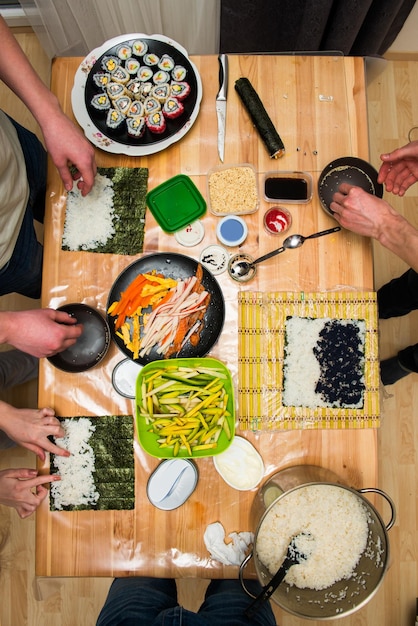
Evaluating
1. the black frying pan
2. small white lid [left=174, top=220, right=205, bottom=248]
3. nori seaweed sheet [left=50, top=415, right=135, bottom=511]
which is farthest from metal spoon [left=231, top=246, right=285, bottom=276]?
nori seaweed sheet [left=50, top=415, right=135, bottom=511]

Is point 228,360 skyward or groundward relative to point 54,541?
skyward

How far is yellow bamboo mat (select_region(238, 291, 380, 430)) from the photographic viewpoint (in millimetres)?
1490

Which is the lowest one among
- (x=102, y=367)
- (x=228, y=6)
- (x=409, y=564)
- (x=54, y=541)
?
(x=409, y=564)

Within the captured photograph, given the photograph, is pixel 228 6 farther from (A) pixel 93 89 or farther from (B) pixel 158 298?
(B) pixel 158 298

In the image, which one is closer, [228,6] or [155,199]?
[155,199]

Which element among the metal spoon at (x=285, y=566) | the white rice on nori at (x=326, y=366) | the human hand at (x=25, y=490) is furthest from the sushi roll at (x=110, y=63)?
the metal spoon at (x=285, y=566)

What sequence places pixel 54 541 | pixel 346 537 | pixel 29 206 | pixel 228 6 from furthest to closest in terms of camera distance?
pixel 228 6 < pixel 29 206 < pixel 54 541 < pixel 346 537

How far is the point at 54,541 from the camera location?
4.79ft

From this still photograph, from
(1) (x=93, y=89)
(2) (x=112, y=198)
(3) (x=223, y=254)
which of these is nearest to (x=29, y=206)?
(2) (x=112, y=198)

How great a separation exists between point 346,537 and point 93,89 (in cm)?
164

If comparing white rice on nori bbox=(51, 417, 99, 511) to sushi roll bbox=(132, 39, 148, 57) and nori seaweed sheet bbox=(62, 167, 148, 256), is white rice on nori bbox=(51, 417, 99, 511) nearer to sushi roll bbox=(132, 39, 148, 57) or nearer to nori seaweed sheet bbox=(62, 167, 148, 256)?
nori seaweed sheet bbox=(62, 167, 148, 256)

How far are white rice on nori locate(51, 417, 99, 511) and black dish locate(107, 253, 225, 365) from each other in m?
0.30

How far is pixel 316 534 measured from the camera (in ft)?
Result: 4.18

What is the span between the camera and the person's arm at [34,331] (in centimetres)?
132
